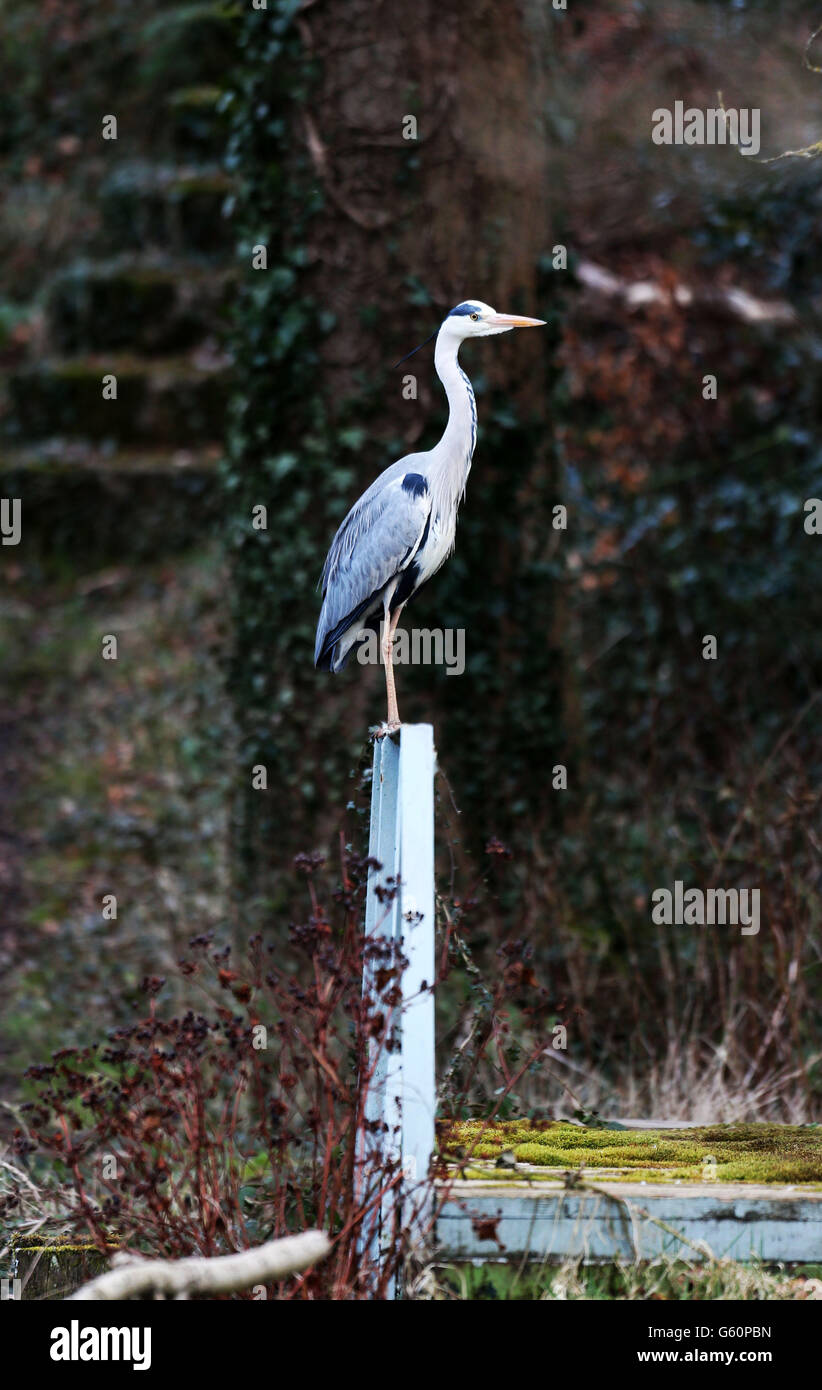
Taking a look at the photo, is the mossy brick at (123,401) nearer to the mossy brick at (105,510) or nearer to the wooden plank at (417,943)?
the mossy brick at (105,510)

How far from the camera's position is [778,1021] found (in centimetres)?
591

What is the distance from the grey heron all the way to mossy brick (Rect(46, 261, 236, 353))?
1147 centimetres

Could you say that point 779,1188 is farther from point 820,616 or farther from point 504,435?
point 820,616

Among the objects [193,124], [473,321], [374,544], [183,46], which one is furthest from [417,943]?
[183,46]

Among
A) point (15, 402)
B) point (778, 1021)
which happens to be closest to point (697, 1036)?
point (778, 1021)

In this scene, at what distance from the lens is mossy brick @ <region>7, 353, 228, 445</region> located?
593 inches

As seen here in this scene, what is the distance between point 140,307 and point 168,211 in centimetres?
124

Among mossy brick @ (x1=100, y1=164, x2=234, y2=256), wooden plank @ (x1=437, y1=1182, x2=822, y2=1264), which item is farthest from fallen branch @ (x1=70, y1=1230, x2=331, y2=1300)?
mossy brick @ (x1=100, y1=164, x2=234, y2=256)

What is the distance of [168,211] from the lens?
15.9m

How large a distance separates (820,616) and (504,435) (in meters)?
3.77

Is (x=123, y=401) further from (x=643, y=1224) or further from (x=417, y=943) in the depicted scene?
(x=643, y=1224)

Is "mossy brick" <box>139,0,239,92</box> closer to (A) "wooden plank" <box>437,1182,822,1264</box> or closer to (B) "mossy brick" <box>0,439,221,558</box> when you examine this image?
(B) "mossy brick" <box>0,439,221,558</box>

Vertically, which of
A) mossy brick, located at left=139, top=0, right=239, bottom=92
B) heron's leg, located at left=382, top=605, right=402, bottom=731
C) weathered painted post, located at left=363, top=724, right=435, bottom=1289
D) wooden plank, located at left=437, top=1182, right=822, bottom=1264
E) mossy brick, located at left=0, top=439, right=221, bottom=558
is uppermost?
mossy brick, located at left=139, top=0, right=239, bottom=92

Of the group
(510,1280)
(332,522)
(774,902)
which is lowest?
(510,1280)
